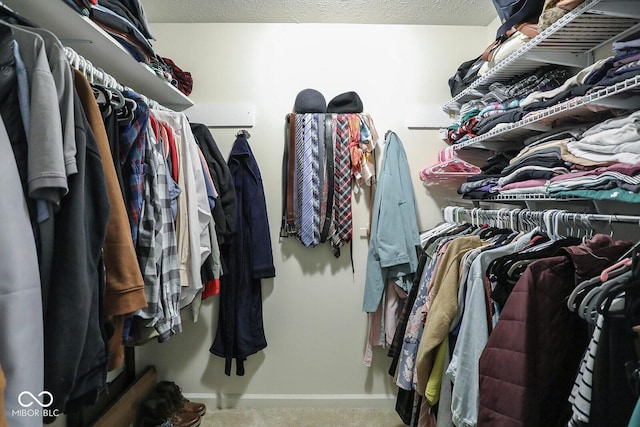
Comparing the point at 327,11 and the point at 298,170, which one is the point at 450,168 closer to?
the point at 298,170

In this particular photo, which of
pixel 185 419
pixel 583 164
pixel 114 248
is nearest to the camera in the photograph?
pixel 114 248

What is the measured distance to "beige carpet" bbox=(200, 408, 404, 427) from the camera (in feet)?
6.50

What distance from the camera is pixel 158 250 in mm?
1153

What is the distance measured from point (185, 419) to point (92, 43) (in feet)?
6.30

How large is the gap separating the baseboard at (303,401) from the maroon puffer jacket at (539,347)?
1.34m

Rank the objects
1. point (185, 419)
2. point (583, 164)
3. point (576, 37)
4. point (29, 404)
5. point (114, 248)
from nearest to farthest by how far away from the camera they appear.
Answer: point (29, 404) < point (114, 248) < point (583, 164) < point (576, 37) < point (185, 419)

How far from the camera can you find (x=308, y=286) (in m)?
2.14

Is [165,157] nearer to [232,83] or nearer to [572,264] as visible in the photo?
[232,83]

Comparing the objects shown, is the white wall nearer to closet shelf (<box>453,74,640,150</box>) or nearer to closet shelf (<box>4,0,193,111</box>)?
closet shelf (<box>4,0,193,111</box>)

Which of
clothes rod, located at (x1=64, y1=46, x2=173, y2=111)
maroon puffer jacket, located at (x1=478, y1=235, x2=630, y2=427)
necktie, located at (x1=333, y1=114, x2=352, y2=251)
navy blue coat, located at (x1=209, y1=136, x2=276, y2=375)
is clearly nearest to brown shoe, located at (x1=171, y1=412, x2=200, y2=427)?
navy blue coat, located at (x1=209, y1=136, x2=276, y2=375)

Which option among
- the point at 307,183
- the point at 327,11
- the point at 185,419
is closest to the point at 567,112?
the point at 307,183

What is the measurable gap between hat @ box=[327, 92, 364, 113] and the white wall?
10 cm

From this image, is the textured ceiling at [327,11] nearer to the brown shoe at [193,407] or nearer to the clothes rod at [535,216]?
the clothes rod at [535,216]

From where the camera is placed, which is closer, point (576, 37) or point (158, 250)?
point (158, 250)
